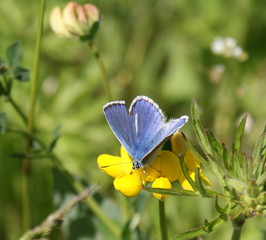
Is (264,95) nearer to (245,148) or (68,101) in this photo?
(245,148)

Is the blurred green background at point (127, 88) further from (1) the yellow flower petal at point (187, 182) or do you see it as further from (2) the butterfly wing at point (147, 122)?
(2) the butterfly wing at point (147, 122)

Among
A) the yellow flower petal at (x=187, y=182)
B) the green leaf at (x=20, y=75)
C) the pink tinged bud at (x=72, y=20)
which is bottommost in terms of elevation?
the yellow flower petal at (x=187, y=182)

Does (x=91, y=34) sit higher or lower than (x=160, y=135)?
higher

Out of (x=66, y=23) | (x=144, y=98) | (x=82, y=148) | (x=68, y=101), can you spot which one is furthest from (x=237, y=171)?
(x=68, y=101)

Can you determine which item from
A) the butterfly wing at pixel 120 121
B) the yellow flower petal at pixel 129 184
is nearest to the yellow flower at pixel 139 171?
the yellow flower petal at pixel 129 184

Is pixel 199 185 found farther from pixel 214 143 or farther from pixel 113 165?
pixel 113 165

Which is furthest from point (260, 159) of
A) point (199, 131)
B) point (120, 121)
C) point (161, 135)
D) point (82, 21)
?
point (82, 21)

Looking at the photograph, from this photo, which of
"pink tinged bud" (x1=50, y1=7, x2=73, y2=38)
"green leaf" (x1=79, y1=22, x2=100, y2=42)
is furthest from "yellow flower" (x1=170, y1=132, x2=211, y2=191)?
"pink tinged bud" (x1=50, y1=7, x2=73, y2=38)
